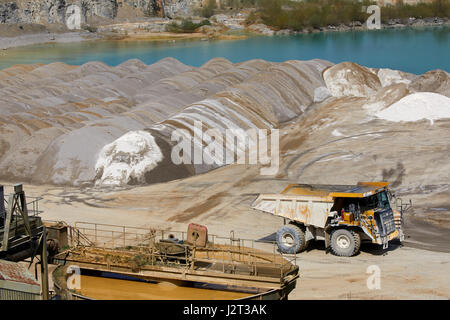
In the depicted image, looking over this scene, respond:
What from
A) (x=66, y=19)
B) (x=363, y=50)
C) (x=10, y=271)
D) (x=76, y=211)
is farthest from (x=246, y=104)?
(x=66, y=19)

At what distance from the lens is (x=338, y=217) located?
19.0 m

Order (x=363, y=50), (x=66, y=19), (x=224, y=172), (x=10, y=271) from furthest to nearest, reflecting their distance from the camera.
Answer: (x=66, y=19)
(x=363, y=50)
(x=224, y=172)
(x=10, y=271)

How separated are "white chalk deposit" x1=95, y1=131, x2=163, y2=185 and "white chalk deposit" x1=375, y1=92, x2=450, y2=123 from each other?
41.4ft

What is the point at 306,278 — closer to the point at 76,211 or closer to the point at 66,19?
the point at 76,211

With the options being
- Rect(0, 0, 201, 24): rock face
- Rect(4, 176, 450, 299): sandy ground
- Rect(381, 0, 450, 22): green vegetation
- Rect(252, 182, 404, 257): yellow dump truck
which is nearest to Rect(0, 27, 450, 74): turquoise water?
Rect(381, 0, 450, 22): green vegetation

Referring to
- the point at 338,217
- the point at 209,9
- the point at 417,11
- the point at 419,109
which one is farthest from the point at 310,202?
the point at 209,9

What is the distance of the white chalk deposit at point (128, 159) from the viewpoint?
2967cm

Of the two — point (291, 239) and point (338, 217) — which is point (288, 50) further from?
point (338, 217)

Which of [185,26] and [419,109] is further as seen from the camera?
[185,26]

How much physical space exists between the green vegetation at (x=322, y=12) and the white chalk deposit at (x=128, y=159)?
8128cm

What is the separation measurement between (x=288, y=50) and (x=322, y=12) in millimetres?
26507

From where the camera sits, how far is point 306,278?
691 inches

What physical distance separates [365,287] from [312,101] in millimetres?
27248

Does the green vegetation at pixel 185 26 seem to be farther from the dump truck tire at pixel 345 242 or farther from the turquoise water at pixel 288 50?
the dump truck tire at pixel 345 242
